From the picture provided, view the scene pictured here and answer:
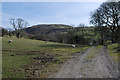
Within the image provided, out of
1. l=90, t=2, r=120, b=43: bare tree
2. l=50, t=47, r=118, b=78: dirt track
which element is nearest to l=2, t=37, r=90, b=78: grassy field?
l=50, t=47, r=118, b=78: dirt track

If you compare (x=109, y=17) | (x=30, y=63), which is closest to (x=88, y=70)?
(x=30, y=63)

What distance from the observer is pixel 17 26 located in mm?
73062

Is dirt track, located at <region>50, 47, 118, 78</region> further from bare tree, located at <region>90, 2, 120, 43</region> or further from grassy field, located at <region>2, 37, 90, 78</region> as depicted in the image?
bare tree, located at <region>90, 2, 120, 43</region>

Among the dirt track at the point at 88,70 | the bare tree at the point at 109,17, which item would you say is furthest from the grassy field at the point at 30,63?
the bare tree at the point at 109,17

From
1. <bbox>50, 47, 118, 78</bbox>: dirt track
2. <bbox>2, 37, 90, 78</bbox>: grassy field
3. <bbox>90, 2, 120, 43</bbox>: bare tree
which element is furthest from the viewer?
<bbox>90, 2, 120, 43</bbox>: bare tree

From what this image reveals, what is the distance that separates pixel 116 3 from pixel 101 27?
7.99 meters

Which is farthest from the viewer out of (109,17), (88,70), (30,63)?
(109,17)

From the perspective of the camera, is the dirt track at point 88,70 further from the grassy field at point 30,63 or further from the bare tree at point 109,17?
the bare tree at point 109,17

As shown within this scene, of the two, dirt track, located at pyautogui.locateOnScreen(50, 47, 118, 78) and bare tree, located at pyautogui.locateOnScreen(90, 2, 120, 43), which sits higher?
bare tree, located at pyautogui.locateOnScreen(90, 2, 120, 43)

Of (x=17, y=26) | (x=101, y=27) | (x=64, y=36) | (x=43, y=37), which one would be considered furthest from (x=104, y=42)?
(x=17, y=26)

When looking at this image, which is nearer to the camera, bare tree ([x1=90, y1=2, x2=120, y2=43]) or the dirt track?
the dirt track

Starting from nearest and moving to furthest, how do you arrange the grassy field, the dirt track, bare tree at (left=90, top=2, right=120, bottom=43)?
the dirt track, the grassy field, bare tree at (left=90, top=2, right=120, bottom=43)

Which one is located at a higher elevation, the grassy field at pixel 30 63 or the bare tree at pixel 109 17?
the bare tree at pixel 109 17

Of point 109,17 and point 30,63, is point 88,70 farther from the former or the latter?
point 109,17
